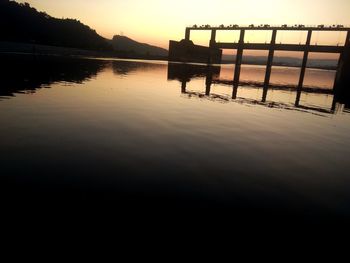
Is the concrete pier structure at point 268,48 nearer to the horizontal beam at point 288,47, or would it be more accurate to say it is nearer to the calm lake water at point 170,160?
the horizontal beam at point 288,47

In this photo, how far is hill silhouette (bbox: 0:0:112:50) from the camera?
126 meters

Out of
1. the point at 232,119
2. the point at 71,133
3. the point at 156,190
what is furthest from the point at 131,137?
the point at 232,119

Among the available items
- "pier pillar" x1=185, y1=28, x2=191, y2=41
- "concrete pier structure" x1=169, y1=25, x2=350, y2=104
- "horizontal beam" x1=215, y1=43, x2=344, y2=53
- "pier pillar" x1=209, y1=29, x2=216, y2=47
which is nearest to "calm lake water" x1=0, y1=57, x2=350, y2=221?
"concrete pier structure" x1=169, y1=25, x2=350, y2=104

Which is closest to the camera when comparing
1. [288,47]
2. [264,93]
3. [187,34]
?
[264,93]

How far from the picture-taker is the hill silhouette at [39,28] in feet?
413

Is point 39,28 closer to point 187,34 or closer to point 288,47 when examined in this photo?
point 187,34

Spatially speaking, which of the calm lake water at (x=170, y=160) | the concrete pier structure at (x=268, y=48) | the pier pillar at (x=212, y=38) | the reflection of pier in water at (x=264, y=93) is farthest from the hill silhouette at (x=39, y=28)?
the calm lake water at (x=170, y=160)

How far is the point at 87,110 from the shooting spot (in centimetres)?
1575

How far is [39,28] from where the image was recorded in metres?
152

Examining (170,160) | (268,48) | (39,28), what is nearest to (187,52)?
(268,48)

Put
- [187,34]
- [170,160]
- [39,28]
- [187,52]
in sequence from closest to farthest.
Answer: [170,160]
[187,34]
[187,52]
[39,28]

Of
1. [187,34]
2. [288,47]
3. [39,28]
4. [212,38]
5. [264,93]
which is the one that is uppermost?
[187,34]

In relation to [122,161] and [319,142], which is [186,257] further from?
[319,142]

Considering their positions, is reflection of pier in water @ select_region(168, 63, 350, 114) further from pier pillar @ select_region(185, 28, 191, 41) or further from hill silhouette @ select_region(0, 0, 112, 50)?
hill silhouette @ select_region(0, 0, 112, 50)
